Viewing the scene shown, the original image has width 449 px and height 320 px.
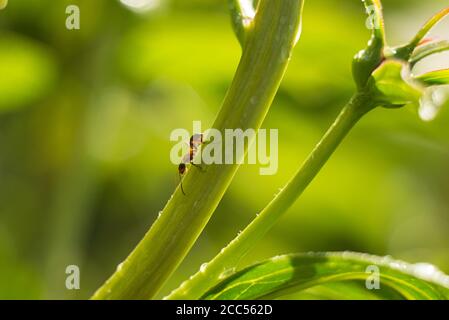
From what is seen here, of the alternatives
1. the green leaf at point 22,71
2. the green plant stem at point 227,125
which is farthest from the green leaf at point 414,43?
the green leaf at point 22,71

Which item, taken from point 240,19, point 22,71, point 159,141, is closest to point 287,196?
point 240,19

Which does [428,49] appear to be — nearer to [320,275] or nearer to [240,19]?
[240,19]

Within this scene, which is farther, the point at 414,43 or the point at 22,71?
the point at 22,71

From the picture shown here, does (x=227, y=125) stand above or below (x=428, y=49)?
below

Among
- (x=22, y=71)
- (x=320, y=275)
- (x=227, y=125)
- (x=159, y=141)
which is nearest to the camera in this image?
(x=227, y=125)

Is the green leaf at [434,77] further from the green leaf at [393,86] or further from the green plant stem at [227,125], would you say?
the green plant stem at [227,125]

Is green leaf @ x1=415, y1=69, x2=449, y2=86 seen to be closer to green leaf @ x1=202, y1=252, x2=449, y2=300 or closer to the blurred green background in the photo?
green leaf @ x1=202, y1=252, x2=449, y2=300
